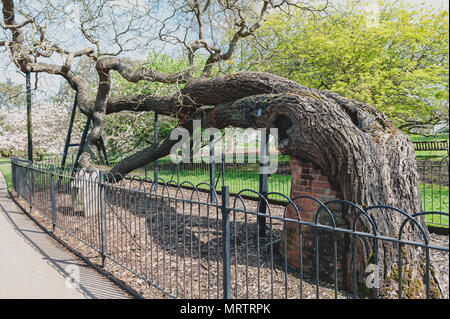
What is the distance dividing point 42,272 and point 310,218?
13.1ft

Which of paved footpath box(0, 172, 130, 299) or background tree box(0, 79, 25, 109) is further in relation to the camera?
background tree box(0, 79, 25, 109)

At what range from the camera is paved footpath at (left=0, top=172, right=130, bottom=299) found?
398 cm

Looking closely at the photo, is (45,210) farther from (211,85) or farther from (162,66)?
(162,66)

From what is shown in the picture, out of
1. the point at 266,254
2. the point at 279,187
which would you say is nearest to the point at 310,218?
the point at 266,254

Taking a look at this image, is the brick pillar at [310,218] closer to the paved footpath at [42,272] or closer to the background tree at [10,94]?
the paved footpath at [42,272]

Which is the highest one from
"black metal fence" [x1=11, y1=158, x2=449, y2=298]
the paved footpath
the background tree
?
the background tree

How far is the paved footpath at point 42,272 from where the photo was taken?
13.0 ft

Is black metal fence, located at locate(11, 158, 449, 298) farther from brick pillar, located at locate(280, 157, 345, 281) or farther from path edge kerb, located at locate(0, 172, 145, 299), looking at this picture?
path edge kerb, located at locate(0, 172, 145, 299)

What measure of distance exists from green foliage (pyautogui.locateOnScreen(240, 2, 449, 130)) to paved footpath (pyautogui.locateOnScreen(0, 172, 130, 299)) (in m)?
8.76

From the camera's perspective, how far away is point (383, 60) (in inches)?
495

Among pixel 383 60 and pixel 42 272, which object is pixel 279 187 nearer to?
pixel 42 272

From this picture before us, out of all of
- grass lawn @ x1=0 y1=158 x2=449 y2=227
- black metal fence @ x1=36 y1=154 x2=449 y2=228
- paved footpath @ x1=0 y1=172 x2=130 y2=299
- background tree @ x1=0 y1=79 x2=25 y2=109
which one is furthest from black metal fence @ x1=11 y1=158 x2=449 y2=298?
background tree @ x1=0 y1=79 x2=25 y2=109

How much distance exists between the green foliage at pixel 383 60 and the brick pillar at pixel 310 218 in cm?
745

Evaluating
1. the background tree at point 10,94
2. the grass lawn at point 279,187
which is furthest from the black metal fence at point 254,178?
the background tree at point 10,94
